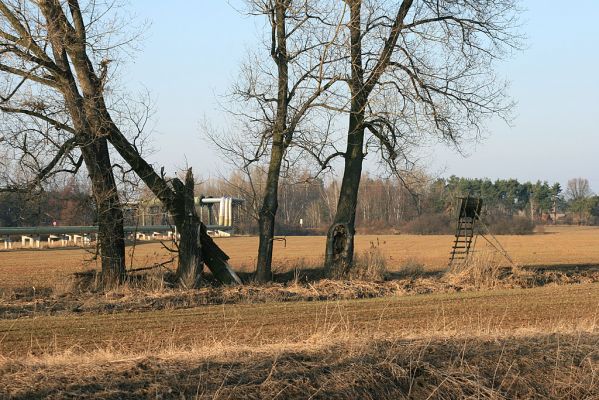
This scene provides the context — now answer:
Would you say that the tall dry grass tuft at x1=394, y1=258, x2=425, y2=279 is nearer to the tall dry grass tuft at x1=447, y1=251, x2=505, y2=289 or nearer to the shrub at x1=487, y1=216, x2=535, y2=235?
the tall dry grass tuft at x1=447, y1=251, x2=505, y2=289

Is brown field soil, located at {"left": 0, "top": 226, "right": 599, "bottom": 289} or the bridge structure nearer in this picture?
brown field soil, located at {"left": 0, "top": 226, "right": 599, "bottom": 289}

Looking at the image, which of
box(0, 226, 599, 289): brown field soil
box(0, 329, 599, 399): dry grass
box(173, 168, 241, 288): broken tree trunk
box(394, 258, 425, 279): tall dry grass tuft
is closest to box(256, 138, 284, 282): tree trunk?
box(173, 168, 241, 288): broken tree trunk

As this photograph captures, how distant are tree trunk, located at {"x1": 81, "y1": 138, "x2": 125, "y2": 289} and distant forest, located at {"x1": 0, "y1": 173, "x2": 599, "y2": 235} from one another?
472mm

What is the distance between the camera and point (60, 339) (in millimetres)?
11711

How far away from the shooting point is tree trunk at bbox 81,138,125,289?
18984 mm

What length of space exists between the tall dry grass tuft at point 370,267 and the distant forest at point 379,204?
261 cm

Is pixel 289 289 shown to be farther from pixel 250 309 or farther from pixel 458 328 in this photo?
pixel 458 328

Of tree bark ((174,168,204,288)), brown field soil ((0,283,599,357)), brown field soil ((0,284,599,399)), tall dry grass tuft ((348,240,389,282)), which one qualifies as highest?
tree bark ((174,168,204,288))

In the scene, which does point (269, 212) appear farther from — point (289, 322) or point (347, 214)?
point (289, 322)

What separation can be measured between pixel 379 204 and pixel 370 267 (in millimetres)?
88218

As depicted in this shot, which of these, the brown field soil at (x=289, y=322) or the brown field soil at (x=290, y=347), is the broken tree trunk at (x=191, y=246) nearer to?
the brown field soil at (x=290, y=347)

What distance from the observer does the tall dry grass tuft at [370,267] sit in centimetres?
2231

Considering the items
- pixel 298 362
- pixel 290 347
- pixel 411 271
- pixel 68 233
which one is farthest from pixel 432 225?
pixel 298 362

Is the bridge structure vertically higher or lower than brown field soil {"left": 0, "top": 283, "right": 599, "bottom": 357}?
higher
